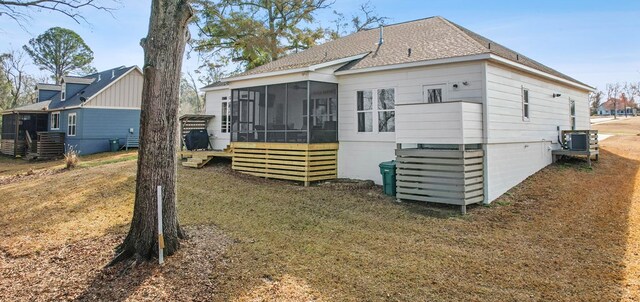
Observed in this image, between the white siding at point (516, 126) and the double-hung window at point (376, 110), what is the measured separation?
2.60 metres

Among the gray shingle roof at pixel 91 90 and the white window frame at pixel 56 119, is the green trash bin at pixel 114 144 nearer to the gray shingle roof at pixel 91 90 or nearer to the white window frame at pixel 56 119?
the gray shingle roof at pixel 91 90

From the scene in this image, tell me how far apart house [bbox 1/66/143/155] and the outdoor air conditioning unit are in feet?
77.1

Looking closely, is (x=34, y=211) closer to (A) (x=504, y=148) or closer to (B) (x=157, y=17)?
(B) (x=157, y=17)

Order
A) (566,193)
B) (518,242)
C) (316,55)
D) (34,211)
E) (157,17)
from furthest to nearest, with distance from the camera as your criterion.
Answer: (316,55) < (566,193) < (34,211) < (518,242) < (157,17)

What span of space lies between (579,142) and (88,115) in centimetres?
2487

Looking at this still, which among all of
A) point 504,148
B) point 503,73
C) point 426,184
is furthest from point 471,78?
point 426,184

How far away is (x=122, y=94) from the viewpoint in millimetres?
22891

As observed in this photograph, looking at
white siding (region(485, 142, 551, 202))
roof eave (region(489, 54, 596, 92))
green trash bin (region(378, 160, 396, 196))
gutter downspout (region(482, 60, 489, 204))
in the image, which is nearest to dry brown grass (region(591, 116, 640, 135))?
roof eave (region(489, 54, 596, 92))

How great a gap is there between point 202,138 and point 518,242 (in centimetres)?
1278

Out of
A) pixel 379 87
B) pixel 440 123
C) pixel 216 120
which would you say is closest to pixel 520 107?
pixel 440 123

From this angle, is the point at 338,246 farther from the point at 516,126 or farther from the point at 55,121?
the point at 55,121

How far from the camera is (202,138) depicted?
15.1m

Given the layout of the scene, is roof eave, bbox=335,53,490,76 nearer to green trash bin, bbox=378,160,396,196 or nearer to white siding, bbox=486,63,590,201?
white siding, bbox=486,63,590,201

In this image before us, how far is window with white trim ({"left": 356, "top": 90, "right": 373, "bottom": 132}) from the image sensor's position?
10.3 metres
